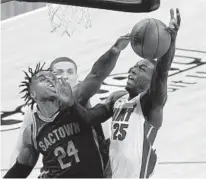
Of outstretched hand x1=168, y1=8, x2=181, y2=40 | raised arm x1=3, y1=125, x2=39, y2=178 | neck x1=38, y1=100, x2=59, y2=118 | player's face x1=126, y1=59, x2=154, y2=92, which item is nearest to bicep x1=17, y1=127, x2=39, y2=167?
raised arm x1=3, y1=125, x2=39, y2=178

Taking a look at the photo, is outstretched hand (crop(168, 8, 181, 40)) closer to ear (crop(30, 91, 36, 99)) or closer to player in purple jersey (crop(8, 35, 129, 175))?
player in purple jersey (crop(8, 35, 129, 175))

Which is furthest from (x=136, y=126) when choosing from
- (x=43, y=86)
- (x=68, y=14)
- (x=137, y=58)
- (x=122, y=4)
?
(x=137, y=58)

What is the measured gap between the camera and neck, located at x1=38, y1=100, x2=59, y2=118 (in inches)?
146

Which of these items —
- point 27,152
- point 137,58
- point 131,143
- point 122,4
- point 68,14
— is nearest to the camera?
point 122,4

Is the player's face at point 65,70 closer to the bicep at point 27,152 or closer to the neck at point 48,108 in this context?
the neck at point 48,108

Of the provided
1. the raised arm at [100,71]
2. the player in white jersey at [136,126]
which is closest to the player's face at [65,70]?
the raised arm at [100,71]

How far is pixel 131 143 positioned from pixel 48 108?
1.30ft

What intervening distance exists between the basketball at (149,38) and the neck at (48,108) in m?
0.46

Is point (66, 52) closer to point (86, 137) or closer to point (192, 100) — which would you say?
point (192, 100)

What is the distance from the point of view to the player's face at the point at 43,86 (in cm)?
372

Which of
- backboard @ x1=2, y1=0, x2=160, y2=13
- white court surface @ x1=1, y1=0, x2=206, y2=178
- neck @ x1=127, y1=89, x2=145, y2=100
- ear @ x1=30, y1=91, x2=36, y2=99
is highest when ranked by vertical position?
backboard @ x1=2, y1=0, x2=160, y2=13

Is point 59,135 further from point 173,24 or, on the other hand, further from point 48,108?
point 173,24

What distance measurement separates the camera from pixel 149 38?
3.51 metres

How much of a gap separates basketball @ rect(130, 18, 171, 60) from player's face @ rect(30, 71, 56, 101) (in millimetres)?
423
